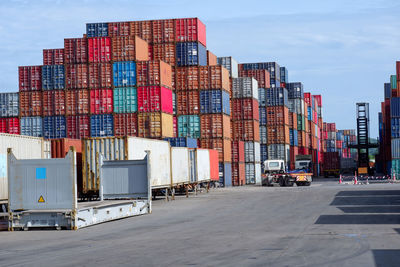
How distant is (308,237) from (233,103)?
5334cm

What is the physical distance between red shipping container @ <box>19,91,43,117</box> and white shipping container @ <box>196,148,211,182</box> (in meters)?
15.5

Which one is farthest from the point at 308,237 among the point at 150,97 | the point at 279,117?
the point at 279,117

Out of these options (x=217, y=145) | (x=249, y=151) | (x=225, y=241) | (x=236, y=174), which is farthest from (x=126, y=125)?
(x=225, y=241)

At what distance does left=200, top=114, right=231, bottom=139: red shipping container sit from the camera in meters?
59.6

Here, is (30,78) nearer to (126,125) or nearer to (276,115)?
(126,125)

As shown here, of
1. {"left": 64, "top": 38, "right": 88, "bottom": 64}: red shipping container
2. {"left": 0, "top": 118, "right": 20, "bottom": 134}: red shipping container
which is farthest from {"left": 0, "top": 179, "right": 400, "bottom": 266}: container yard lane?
{"left": 0, "top": 118, "right": 20, "bottom": 134}: red shipping container

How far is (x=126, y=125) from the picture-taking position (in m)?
53.7

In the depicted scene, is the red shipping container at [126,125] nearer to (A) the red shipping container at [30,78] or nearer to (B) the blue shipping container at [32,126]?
(B) the blue shipping container at [32,126]

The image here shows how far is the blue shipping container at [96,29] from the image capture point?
61688 mm

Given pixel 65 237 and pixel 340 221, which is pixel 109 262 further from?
pixel 340 221

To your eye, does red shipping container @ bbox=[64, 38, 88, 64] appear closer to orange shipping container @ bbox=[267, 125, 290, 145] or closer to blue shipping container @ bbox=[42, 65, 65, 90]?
blue shipping container @ bbox=[42, 65, 65, 90]

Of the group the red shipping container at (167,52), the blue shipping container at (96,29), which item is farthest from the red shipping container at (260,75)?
the blue shipping container at (96,29)

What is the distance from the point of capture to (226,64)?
73000 millimetres

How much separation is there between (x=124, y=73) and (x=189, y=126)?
8871mm
